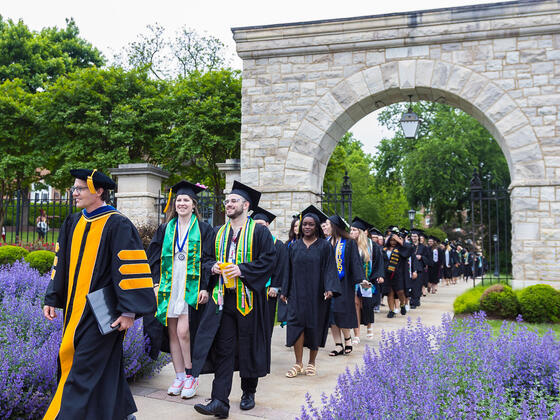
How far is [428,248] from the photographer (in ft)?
51.0

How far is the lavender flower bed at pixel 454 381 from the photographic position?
9.23 ft

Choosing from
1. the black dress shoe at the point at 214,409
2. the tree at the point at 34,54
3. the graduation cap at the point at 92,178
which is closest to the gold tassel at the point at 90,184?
the graduation cap at the point at 92,178

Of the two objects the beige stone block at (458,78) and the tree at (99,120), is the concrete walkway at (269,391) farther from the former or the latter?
the tree at (99,120)

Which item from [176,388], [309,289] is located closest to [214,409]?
[176,388]

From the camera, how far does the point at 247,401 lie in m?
4.42

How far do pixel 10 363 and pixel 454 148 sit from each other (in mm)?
27908

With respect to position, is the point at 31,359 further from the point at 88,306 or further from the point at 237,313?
the point at 237,313

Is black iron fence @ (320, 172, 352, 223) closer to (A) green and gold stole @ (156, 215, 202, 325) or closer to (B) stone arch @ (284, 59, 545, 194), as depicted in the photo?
(B) stone arch @ (284, 59, 545, 194)

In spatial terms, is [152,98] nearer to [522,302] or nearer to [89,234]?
[522,302]

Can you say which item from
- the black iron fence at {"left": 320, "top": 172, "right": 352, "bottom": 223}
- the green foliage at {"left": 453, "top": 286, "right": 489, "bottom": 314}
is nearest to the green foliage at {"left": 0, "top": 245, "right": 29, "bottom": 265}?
the black iron fence at {"left": 320, "top": 172, "right": 352, "bottom": 223}

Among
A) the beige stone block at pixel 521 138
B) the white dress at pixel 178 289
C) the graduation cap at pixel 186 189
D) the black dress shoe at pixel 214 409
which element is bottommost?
the black dress shoe at pixel 214 409

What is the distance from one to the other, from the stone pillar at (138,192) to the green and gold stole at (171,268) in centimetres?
704

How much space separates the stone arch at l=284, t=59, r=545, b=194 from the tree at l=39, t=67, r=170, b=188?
364 inches

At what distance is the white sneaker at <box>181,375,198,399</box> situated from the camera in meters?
4.62
